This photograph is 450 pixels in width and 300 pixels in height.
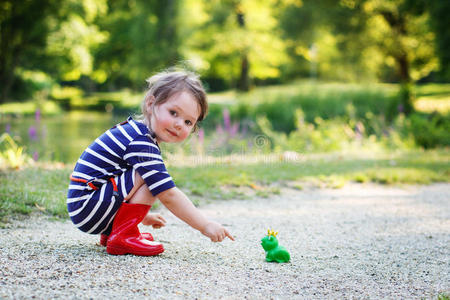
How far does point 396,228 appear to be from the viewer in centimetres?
372

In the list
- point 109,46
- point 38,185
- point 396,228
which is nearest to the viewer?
point 396,228

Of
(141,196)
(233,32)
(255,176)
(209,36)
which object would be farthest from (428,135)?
(209,36)

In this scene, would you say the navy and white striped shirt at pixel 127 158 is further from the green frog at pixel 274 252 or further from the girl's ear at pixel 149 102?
the green frog at pixel 274 252

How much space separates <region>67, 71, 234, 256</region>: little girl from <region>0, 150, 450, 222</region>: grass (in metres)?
1.31

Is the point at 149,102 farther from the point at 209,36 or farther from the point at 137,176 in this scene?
the point at 209,36

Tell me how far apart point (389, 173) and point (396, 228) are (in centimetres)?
236

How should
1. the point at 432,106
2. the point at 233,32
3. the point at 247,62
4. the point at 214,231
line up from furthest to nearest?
the point at 247,62
the point at 233,32
the point at 432,106
the point at 214,231

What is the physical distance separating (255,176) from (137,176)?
3.18m

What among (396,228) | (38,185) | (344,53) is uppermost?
(344,53)

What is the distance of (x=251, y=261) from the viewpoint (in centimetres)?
271

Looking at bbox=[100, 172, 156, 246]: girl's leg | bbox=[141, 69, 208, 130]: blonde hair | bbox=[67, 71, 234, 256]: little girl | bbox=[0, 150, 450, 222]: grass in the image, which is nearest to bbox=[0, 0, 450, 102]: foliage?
bbox=[0, 150, 450, 222]: grass

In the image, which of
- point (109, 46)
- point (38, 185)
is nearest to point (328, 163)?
point (38, 185)

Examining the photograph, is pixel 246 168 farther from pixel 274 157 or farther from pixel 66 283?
pixel 66 283

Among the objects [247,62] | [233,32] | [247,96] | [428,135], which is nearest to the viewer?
[428,135]
